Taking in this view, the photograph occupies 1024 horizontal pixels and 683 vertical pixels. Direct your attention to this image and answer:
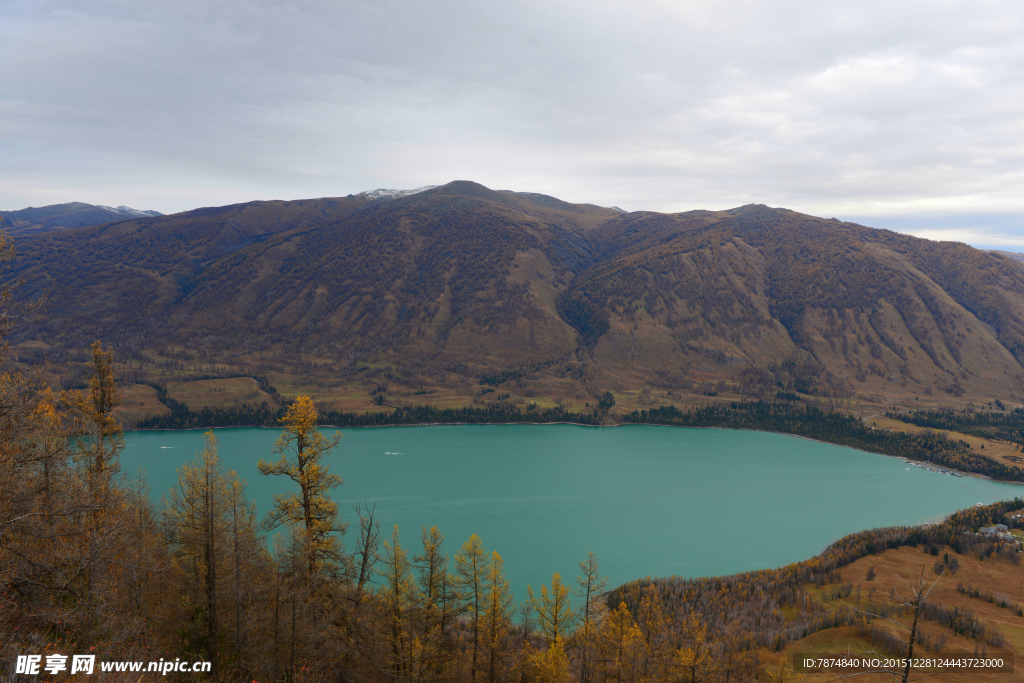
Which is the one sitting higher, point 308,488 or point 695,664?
point 308,488

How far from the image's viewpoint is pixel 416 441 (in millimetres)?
108938

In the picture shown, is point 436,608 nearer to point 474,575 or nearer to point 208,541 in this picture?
point 474,575

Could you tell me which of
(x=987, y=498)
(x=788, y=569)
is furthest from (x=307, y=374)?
(x=987, y=498)

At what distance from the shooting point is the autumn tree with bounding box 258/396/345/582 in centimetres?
1764

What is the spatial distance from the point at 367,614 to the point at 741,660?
891 inches

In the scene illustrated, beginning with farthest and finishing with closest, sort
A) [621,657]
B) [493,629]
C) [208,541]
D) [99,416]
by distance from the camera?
[621,657] < [493,629] < [99,416] < [208,541]

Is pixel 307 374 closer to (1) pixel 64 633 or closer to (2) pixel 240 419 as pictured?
(2) pixel 240 419

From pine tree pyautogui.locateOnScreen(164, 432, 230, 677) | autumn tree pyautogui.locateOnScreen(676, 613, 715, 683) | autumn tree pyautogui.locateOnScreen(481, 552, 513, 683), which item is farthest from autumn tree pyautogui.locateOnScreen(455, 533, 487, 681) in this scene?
autumn tree pyautogui.locateOnScreen(676, 613, 715, 683)

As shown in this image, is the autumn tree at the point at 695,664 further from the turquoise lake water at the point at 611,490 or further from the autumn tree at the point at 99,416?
the autumn tree at the point at 99,416

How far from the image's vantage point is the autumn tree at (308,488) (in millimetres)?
17641

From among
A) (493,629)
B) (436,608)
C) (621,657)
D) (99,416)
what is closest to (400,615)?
(436,608)

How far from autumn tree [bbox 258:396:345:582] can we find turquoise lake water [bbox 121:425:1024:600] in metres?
32.9

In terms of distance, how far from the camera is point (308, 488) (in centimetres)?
1800

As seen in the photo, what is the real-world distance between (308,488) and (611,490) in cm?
6997
